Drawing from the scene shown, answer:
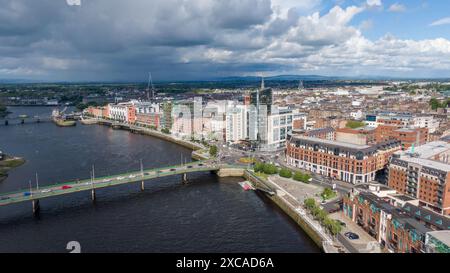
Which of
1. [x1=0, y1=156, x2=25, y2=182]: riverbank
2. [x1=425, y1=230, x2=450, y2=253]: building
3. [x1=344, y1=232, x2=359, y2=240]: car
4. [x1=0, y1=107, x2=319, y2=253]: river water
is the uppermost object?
[x1=425, y1=230, x2=450, y2=253]: building

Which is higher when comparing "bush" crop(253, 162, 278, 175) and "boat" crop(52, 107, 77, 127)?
"boat" crop(52, 107, 77, 127)

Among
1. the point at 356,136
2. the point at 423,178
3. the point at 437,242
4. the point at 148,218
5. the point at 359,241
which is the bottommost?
the point at 148,218

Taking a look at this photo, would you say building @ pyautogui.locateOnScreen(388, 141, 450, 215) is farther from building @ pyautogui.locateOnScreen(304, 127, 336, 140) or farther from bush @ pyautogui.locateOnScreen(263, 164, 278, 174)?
building @ pyautogui.locateOnScreen(304, 127, 336, 140)

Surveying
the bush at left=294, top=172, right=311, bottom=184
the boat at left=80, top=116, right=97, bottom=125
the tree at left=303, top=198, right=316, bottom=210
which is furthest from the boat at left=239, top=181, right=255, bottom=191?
the boat at left=80, top=116, right=97, bottom=125

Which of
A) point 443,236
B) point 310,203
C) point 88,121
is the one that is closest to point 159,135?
point 88,121

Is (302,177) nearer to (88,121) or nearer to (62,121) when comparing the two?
(62,121)

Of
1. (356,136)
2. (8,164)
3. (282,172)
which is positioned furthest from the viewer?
(356,136)

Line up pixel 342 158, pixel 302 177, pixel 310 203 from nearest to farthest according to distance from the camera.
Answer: pixel 310 203
pixel 302 177
pixel 342 158

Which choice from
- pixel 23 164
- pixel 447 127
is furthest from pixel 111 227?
pixel 447 127
